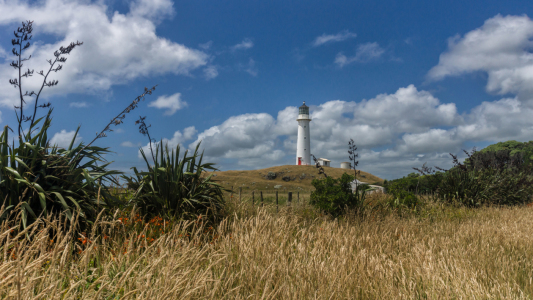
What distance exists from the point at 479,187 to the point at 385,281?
12.6 meters

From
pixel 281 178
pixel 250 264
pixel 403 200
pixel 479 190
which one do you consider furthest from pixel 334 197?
pixel 281 178

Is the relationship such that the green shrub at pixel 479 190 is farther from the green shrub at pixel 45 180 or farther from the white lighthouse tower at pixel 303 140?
the white lighthouse tower at pixel 303 140

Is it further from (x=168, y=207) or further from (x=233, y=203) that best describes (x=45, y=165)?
(x=233, y=203)

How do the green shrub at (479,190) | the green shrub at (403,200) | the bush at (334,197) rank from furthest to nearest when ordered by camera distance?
the green shrub at (479,190), the green shrub at (403,200), the bush at (334,197)

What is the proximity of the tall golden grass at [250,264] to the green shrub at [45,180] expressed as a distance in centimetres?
34

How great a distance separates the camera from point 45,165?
17.9ft

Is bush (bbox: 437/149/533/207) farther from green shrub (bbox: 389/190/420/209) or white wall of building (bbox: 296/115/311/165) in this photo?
white wall of building (bbox: 296/115/311/165)

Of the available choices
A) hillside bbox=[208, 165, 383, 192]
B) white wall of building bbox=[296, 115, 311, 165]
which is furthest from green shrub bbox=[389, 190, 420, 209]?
white wall of building bbox=[296, 115, 311, 165]

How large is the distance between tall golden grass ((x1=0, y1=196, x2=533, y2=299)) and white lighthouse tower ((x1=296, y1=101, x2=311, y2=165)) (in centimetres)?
4986

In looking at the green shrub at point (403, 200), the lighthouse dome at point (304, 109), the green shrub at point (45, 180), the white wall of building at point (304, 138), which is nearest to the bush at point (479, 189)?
the green shrub at point (403, 200)

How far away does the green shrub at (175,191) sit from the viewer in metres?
6.34

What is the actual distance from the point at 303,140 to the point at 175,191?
52544 mm

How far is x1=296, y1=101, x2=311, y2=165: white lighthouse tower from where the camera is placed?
5825cm

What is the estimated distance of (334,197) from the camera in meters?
9.05
